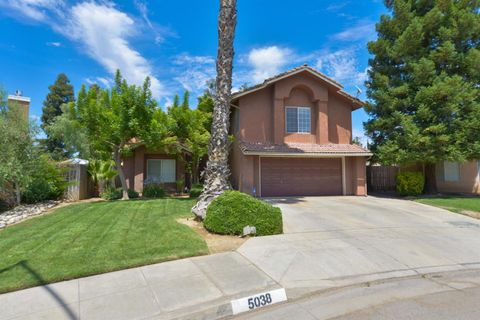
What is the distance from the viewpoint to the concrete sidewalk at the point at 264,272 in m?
4.21

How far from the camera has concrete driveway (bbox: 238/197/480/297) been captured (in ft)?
18.3

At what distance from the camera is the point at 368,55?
19266 millimetres

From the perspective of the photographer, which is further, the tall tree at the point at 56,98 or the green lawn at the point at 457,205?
the tall tree at the point at 56,98

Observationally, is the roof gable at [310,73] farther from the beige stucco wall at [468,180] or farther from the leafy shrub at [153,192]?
the beige stucco wall at [468,180]

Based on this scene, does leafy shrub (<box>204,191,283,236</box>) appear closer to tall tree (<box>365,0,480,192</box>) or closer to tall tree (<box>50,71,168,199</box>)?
tall tree (<box>50,71,168,199</box>)

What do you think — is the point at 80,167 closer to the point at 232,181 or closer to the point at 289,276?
the point at 232,181

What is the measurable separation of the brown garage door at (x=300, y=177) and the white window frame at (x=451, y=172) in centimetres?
876

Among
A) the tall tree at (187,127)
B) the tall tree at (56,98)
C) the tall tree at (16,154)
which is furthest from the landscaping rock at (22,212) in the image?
the tall tree at (56,98)

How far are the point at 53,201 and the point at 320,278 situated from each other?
49.4 ft

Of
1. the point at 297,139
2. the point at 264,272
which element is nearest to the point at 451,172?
the point at 297,139

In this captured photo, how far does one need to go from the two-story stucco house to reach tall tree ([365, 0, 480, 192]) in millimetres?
1954

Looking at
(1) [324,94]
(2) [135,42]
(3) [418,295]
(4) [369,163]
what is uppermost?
(2) [135,42]

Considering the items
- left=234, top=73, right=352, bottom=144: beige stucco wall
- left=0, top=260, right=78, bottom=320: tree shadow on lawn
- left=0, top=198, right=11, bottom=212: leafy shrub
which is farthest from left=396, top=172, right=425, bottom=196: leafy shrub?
left=0, top=198, right=11, bottom=212: leafy shrub

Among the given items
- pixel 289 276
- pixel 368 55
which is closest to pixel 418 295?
pixel 289 276
